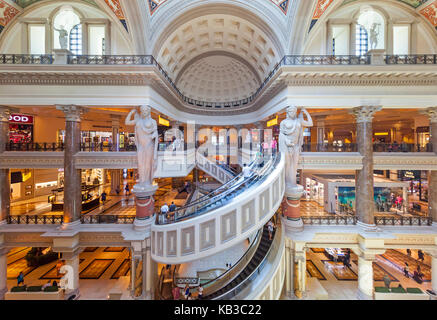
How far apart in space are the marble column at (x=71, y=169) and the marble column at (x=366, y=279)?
1424 centimetres

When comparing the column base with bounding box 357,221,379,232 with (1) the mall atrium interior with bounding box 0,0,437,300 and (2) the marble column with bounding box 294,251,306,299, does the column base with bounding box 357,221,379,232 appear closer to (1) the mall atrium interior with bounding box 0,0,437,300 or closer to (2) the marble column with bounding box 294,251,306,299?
(1) the mall atrium interior with bounding box 0,0,437,300

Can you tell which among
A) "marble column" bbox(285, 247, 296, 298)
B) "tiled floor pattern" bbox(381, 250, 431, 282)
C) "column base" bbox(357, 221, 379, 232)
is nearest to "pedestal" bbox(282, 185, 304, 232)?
"marble column" bbox(285, 247, 296, 298)

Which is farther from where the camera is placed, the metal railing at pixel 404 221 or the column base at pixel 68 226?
the metal railing at pixel 404 221

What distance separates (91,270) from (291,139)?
45.1 feet

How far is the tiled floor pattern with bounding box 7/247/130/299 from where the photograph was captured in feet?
35.5

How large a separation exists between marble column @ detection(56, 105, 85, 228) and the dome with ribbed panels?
359 inches

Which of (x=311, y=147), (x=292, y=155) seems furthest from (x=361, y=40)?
(x=292, y=155)

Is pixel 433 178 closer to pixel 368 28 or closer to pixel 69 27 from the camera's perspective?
pixel 368 28

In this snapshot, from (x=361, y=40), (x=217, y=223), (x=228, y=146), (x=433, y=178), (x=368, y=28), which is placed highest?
(x=368, y=28)

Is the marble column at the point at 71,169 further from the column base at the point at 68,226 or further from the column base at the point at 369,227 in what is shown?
the column base at the point at 369,227

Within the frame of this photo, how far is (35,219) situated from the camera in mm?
10547

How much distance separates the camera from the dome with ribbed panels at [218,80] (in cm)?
1808

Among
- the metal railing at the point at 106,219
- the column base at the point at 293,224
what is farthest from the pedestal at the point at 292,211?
the metal railing at the point at 106,219
